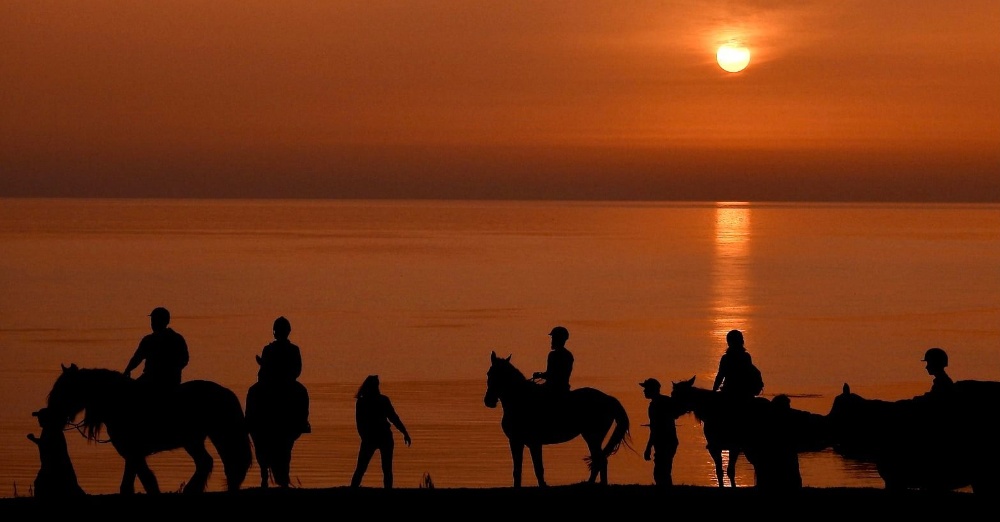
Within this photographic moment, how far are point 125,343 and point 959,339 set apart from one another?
28.0m

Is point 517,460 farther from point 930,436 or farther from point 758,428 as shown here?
point 930,436

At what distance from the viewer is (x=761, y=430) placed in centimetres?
1262

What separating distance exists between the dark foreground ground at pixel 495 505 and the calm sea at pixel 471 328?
18.4ft

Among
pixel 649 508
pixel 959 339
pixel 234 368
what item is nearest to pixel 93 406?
pixel 649 508

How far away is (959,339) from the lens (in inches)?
1727

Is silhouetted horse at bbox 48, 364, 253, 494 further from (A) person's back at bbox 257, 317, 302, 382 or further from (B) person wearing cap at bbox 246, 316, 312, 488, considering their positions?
(A) person's back at bbox 257, 317, 302, 382

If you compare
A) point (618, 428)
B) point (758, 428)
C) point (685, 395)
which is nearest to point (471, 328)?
point (618, 428)

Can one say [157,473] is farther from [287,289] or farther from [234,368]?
[287,289]

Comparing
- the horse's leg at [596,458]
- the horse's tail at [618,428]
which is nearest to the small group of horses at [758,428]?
the horse's leg at [596,458]

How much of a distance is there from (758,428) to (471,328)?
113 feet

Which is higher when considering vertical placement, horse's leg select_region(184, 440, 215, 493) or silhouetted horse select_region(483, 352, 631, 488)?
silhouetted horse select_region(483, 352, 631, 488)

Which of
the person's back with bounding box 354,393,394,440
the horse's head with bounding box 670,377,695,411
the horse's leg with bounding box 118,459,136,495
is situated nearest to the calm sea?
the horse's leg with bounding box 118,459,136,495

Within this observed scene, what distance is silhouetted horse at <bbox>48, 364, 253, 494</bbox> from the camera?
12.0 m

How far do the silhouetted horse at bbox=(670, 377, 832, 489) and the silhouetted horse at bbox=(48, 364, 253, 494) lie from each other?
15.4ft
